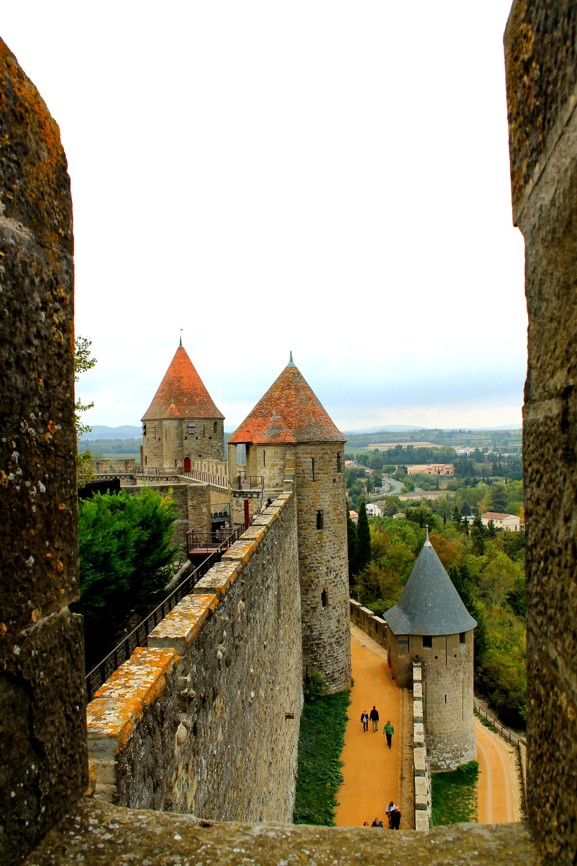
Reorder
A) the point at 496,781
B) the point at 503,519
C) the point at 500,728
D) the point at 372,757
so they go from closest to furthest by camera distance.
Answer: the point at 372,757 → the point at 496,781 → the point at 500,728 → the point at 503,519

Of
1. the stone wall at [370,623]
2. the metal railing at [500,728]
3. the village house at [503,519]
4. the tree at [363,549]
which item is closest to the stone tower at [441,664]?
the metal railing at [500,728]

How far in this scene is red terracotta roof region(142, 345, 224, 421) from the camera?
33406 mm

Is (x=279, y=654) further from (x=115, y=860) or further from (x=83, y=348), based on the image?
(x=115, y=860)

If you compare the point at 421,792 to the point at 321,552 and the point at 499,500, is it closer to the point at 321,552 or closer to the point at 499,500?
the point at 321,552

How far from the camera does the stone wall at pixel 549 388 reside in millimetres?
1448

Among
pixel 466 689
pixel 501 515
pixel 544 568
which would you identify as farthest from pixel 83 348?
pixel 501 515

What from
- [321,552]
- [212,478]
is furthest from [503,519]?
[321,552]

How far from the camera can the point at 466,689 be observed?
2027 centimetres

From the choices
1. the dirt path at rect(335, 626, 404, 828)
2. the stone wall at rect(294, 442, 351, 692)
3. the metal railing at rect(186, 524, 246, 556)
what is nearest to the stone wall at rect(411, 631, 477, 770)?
the dirt path at rect(335, 626, 404, 828)

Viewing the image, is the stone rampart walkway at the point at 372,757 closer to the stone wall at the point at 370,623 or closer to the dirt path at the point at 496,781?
the stone wall at the point at 370,623

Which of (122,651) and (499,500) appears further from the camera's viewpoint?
(499,500)

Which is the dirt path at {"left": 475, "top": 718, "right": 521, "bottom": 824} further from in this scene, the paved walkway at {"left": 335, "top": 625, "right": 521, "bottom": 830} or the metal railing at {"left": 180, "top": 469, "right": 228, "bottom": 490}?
the metal railing at {"left": 180, "top": 469, "right": 228, "bottom": 490}

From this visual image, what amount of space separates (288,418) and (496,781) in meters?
12.6

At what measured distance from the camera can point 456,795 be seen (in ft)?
59.5
